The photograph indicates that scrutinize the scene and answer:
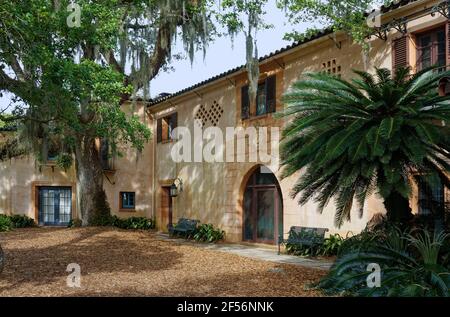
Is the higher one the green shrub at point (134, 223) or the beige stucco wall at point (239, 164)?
the beige stucco wall at point (239, 164)

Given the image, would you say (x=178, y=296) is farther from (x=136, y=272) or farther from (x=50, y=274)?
(x=50, y=274)

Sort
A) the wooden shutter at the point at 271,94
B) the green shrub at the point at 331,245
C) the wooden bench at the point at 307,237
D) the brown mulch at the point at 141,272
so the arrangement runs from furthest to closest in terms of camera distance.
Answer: the wooden shutter at the point at 271,94, the wooden bench at the point at 307,237, the green shrub at the point at 331,245, the brown mulch at the point at 141,272

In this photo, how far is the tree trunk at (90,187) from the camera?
61.2 ft

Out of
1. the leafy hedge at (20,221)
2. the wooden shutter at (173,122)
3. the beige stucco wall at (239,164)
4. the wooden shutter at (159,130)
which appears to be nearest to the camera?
the beige stucco wall at (239,164)

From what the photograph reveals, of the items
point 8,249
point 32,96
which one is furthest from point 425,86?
point 8,249

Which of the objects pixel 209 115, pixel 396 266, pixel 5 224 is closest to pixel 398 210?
pixel 396 266

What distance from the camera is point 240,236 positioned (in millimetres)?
15359

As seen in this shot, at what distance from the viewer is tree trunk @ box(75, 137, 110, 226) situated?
1864 centimetres

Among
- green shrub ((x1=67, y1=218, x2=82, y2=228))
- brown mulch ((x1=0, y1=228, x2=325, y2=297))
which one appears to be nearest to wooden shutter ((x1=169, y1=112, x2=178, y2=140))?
green shrub ((x1=67, y1=218, x2=82, y2=228))

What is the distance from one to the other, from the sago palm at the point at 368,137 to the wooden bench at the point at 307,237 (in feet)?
12.4

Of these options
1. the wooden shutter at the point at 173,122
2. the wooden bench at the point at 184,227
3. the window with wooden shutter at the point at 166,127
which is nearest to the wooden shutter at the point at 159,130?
the window with wooden shutter at the point at 166,127

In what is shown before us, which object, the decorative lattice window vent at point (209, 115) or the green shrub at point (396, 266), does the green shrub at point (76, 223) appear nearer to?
the decorative lattice window vent at point (209, 115)

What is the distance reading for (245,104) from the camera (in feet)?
49.9
